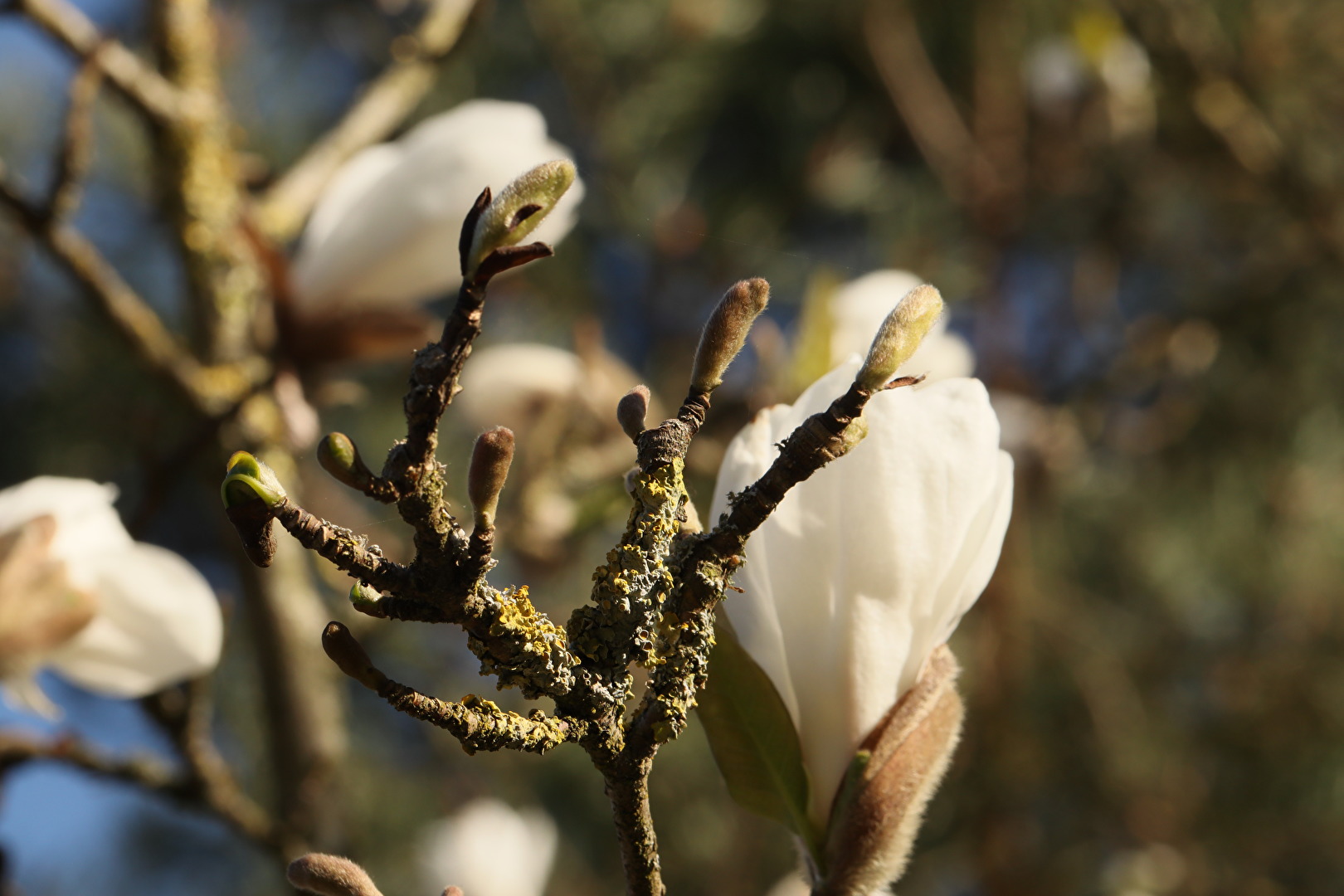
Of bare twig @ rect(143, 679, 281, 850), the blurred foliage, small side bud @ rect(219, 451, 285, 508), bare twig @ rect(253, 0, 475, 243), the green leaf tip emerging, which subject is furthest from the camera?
the blurred foliage

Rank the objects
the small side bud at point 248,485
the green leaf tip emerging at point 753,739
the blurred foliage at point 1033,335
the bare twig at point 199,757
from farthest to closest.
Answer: the blurred foliage at point 1033,335 < the bare twig at point 199,757 < the green leaf tip emerging at point 753,739 < the small side bud at point 248,485

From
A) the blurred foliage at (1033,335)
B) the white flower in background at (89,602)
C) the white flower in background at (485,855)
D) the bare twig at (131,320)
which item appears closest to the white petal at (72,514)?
the white flower in background at (89,602)

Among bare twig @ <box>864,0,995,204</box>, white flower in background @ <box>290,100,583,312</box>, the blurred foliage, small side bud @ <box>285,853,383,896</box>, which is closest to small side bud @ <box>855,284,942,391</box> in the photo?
small side bud @ <box>285,853,383,896</box>

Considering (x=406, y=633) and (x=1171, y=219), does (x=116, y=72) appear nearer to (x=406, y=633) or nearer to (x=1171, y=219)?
(x=406, y=633)

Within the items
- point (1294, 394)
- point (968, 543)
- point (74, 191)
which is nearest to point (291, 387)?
point (74, 191)

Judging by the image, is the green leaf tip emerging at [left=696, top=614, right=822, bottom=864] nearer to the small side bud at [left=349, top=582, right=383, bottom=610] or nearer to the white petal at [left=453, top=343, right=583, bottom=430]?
the small side bud at [left=349, top=582, right=383, bottom=610]

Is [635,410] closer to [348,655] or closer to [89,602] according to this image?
[348,655]

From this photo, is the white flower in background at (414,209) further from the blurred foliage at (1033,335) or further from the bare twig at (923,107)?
the bare twig at (923,107)

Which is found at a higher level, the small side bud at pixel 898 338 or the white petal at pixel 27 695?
the small side bud at pixel 898 338
